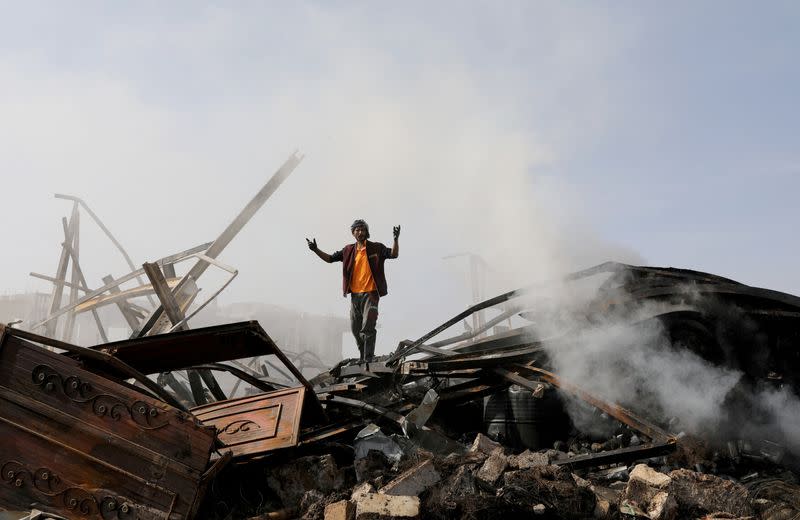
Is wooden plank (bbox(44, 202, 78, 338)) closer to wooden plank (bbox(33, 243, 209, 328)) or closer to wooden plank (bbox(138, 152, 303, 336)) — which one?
wooden plank (bbox(33, 243, 209, 328))

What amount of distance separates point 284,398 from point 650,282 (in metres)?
3.62

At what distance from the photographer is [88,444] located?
12.3 ft

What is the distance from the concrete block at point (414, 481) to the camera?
400 cm

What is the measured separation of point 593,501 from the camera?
3.94m

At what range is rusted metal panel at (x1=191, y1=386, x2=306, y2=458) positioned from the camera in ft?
14.9

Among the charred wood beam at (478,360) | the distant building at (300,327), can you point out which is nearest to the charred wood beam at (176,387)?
the charred wood beam at (478,360)

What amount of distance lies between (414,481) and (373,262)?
3.95 metres

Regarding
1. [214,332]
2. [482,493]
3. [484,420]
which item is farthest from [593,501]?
[214,332]

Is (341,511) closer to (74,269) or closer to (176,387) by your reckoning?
(176,387)

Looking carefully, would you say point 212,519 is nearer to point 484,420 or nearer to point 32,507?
point 32,507

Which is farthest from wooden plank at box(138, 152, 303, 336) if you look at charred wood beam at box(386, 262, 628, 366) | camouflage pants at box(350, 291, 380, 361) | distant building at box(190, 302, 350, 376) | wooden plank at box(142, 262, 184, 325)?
distant building at box(190, 302, 350, 376)

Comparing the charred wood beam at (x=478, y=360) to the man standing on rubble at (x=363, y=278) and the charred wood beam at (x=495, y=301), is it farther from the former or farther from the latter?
the man standing on rubble at (x=363, y=278)

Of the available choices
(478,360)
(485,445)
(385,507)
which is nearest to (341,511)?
(385,507)

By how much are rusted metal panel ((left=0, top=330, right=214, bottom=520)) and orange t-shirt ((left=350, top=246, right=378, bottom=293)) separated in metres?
3.94
